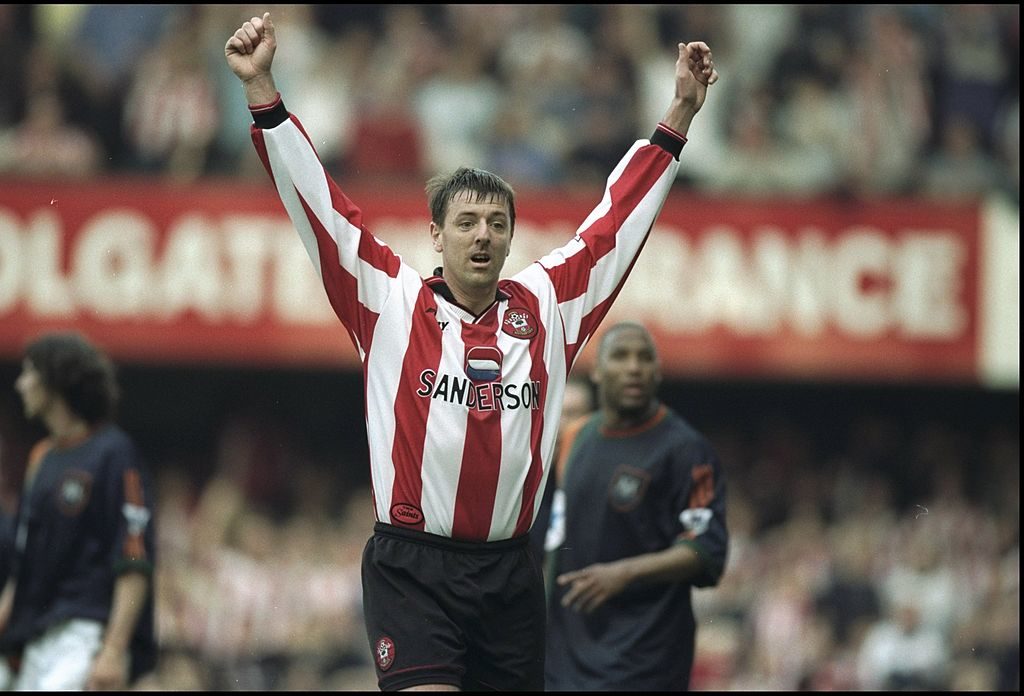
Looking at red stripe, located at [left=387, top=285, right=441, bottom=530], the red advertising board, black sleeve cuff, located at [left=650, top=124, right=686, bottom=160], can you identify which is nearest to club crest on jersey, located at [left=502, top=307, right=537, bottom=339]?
red stripe, located at [left=387, top=285, right=441, bottom=530]

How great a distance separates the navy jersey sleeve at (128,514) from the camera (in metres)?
7.35

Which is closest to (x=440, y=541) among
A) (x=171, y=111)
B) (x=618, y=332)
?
(x=618, y=332)

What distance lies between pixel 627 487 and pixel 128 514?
2.27 m

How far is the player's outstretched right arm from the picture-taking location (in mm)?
4844

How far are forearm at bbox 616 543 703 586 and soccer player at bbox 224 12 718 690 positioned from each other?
5.00 ft

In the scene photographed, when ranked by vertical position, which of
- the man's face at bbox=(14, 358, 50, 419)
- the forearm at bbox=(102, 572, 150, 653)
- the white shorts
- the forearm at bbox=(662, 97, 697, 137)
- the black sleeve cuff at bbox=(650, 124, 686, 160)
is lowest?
the white shorts

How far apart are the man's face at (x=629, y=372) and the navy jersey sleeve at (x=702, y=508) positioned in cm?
30

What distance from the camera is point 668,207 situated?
13070mm

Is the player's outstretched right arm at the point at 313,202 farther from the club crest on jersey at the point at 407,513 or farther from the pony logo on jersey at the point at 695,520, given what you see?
the pony logo on jersey at the point at 695,520

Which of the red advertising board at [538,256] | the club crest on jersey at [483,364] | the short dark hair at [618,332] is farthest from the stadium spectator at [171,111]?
the club crest on jersey at [483,364]

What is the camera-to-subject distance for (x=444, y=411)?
4938mm

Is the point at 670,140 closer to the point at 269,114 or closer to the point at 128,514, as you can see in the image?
the point at 269,114

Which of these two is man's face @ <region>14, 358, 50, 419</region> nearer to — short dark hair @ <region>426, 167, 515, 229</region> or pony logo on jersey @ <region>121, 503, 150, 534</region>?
pony logo on jersey @ <region>121, 503, 150, 534</region>

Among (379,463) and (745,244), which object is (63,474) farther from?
(745,244)
